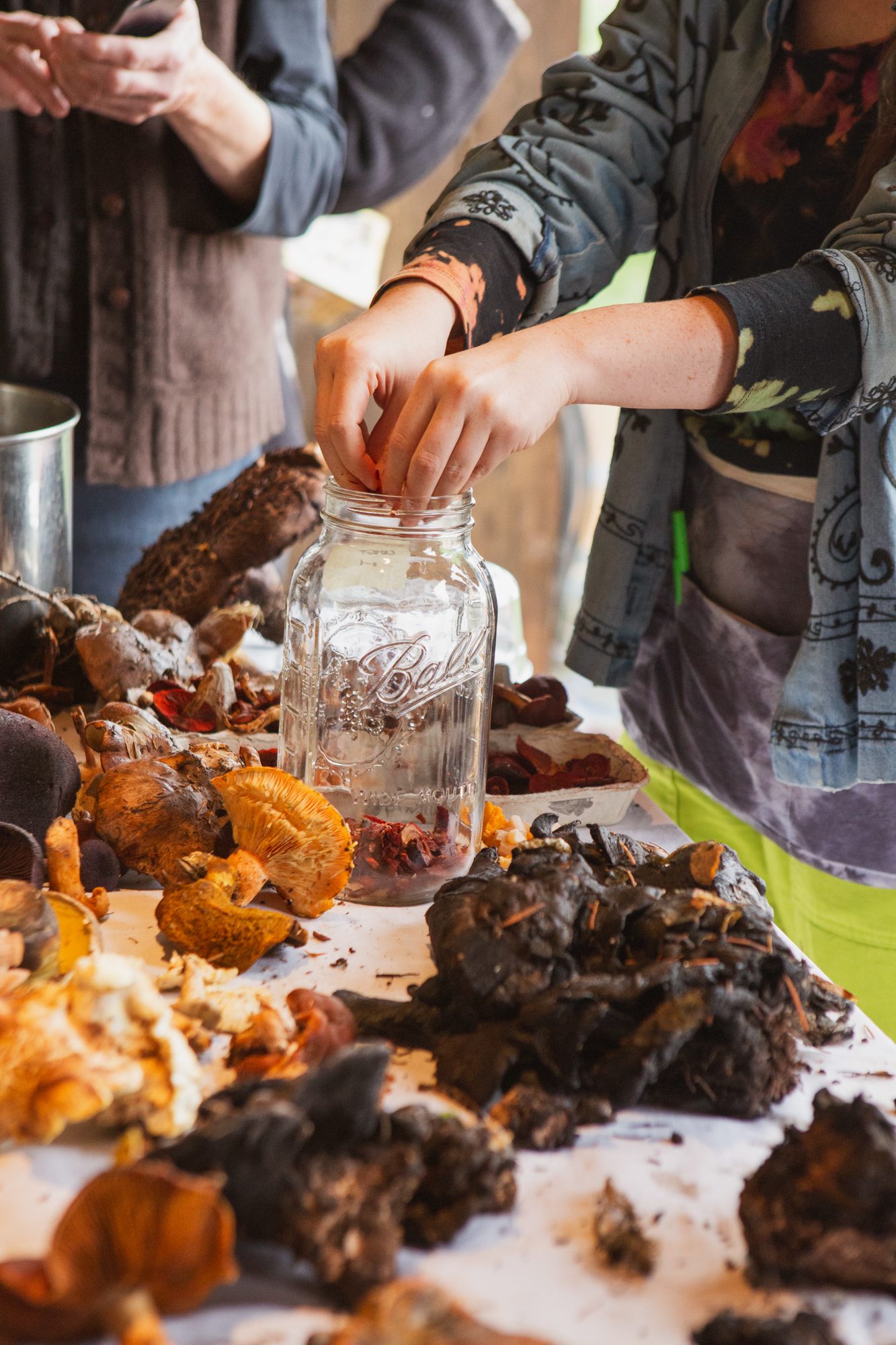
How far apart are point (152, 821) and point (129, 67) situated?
0.82 m

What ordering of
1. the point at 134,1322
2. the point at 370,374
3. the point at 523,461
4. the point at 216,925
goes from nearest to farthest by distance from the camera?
1. the point at 134,1322
2. the point at 216,925
3. the point at 370,374
4. the point at 523,461

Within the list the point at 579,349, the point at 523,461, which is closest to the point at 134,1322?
the point at 579,349

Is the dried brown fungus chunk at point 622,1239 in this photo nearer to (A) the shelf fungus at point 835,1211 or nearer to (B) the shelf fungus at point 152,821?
(A) the shelf fungus at point 835,1211

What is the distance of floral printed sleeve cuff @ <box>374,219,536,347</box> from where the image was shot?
805 millimetres

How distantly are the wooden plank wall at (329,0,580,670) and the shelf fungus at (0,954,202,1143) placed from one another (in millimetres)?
2343

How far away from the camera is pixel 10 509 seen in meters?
0.95

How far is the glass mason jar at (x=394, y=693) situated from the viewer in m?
0.74

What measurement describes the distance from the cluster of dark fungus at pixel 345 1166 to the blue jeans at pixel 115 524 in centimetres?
110

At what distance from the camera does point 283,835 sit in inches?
25.5

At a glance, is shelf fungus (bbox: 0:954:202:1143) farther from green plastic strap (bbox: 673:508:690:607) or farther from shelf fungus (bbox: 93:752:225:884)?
green plastic strap (bbox: 673:508:690:607)

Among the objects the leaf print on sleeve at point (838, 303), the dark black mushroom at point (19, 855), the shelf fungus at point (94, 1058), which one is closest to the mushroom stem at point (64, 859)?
the dark black mushroom at point (19, 855)

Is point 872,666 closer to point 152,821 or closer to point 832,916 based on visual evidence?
point 832,916

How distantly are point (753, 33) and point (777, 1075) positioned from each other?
805 millimetres

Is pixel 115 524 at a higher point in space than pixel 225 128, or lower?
lower
